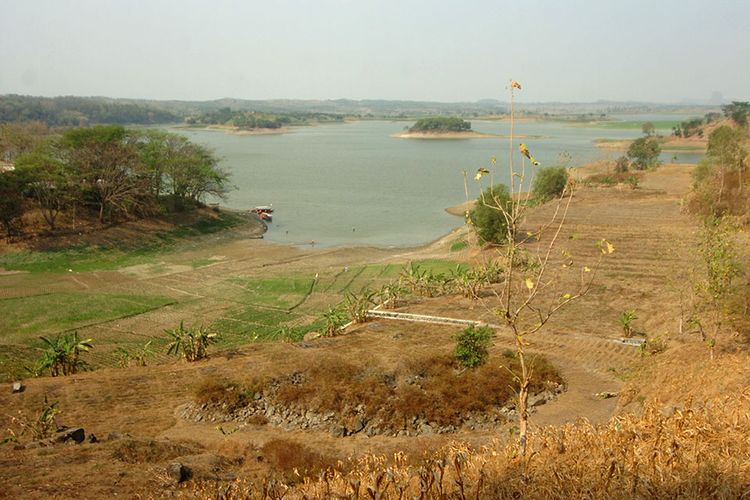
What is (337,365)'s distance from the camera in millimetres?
14680

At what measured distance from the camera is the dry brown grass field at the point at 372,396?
5.54 m

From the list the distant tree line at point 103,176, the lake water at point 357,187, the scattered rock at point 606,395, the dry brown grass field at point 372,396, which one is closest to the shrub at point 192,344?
the dry brown grass field at point 372,396

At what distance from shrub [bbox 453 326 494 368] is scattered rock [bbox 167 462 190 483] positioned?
314 inches

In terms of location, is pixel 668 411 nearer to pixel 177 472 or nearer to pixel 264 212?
pixel 177 472

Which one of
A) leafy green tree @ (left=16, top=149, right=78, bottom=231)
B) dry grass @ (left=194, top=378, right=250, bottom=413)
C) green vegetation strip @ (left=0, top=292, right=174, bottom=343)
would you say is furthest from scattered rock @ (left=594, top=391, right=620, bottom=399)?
leafy green tree @ (left=16, top=149, right=78, bottom=231)

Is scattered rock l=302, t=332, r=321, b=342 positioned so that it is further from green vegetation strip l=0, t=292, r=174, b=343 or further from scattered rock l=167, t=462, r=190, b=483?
scattered rock l=167, t=462, r=190, b=483

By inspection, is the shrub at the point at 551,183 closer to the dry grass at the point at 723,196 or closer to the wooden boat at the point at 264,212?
the dry grass at the point at 723,196

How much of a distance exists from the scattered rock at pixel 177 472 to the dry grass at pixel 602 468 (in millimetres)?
2541

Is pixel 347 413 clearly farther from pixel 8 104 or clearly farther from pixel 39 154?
pixel 8 104

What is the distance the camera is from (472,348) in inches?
592

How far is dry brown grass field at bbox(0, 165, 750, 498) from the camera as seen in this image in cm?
554

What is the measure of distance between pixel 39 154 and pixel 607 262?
117 ft

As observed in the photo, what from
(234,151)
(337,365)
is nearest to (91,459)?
(337,365)

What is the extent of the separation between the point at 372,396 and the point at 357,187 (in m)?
52.3
